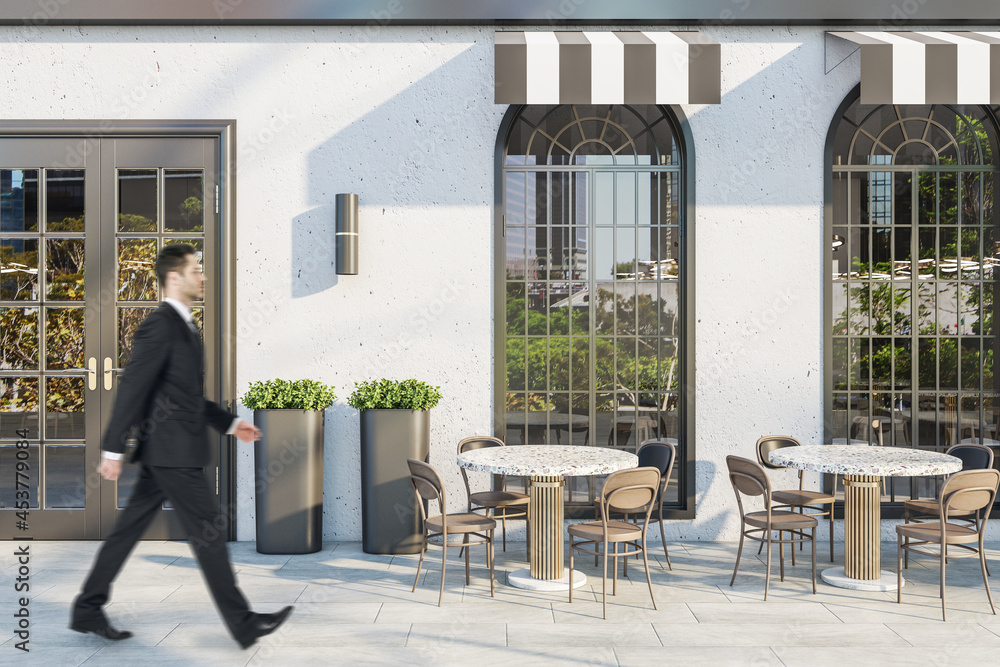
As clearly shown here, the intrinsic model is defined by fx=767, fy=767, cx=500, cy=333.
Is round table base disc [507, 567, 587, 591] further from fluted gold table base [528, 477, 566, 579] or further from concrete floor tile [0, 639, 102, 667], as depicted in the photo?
concrete floor tile [0, 639, 102, 667]

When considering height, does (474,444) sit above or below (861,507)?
above

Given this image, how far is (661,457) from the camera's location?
203 inches

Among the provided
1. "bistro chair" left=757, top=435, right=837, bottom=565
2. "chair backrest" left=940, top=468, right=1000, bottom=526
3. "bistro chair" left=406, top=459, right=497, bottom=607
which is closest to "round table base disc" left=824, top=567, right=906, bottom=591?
"bistro chair" left=757, top=435, right=837, bottom=565

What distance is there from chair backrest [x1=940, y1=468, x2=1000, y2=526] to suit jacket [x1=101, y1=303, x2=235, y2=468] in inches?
151

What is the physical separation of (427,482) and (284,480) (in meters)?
1.61

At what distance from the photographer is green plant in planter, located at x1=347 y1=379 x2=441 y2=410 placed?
5527 millimetres

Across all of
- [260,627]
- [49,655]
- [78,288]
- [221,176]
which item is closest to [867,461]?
[260,627]

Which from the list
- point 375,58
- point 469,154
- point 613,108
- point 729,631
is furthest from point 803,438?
point 375,58

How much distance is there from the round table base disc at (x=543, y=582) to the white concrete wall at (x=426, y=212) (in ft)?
4.35

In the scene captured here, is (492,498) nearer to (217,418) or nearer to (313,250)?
(217,418)

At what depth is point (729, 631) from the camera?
13.0ft

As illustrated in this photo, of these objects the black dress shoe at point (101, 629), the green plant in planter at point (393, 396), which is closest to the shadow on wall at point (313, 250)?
the green plant in planter at point (393, 396)

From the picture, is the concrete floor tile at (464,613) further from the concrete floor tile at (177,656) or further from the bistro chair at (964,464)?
the bistro chair at (964,464)

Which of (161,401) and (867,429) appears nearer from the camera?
(161,401)
